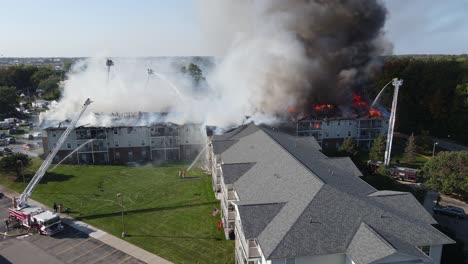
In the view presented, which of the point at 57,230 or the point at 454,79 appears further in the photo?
the point at 454,79

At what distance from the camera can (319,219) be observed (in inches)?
931

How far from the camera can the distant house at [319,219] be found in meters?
21.5

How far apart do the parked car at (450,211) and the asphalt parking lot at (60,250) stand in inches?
1174

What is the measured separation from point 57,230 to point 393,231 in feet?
95.5

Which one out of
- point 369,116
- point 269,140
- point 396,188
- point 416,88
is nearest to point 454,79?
point 416,88

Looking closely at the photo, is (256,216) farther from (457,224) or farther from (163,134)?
(163,134)

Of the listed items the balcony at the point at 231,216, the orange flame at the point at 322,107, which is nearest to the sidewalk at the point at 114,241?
the balcony at the point at 231,216

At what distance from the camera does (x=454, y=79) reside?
73.8m

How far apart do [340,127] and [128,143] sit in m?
34.5

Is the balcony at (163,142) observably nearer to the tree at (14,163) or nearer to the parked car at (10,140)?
Answer: the tree at (14,163)

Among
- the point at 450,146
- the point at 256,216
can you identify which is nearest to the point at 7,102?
the point at 256,216

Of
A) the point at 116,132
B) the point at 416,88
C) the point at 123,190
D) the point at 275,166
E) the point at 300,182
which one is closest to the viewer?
the point at 300,182

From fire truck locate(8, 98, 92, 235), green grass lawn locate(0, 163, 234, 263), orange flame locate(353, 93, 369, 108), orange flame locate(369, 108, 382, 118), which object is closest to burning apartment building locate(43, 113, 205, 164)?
green grass lawn locate(0, 163, 234, 263)

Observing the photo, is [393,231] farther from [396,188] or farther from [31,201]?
[31,201]
